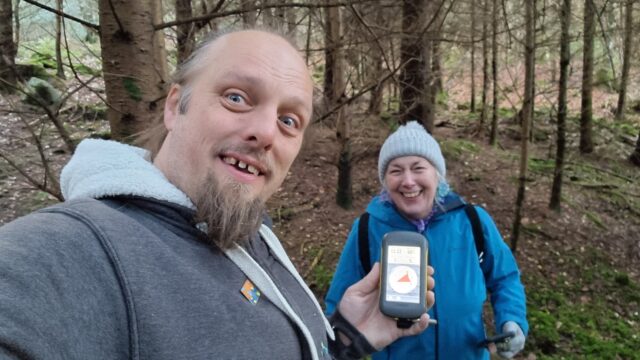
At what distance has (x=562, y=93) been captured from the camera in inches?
231

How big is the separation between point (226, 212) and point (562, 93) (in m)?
6.26

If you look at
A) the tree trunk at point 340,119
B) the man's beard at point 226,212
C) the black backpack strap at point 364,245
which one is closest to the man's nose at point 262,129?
the man's beard at point 226,212

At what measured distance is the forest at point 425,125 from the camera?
2645 millimetres

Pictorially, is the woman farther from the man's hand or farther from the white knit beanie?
the man's hand

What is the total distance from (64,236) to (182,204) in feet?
0.98

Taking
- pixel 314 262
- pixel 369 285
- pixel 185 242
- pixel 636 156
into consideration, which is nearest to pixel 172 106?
pixel 185 242

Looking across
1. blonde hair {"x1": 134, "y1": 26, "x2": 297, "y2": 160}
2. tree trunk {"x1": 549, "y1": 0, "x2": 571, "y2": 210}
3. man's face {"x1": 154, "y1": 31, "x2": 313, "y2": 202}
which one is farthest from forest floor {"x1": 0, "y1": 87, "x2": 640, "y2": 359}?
man's face {"x1": 154, "y1": 31, "x2": 313, "y2": 202}

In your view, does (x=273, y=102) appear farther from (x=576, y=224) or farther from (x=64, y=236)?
(x=576, y=224)

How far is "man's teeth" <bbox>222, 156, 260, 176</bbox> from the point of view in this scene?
116 centimetres

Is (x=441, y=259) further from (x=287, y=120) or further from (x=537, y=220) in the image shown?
(x=537, y=220)

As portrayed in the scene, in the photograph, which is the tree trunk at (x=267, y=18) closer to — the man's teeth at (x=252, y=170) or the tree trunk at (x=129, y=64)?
the tree trunk at (x=129, y=64)

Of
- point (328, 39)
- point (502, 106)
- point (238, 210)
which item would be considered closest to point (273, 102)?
point (238, 210)

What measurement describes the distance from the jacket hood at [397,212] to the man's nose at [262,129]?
1375 mm

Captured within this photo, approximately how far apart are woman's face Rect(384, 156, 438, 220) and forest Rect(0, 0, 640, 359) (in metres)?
0.67
